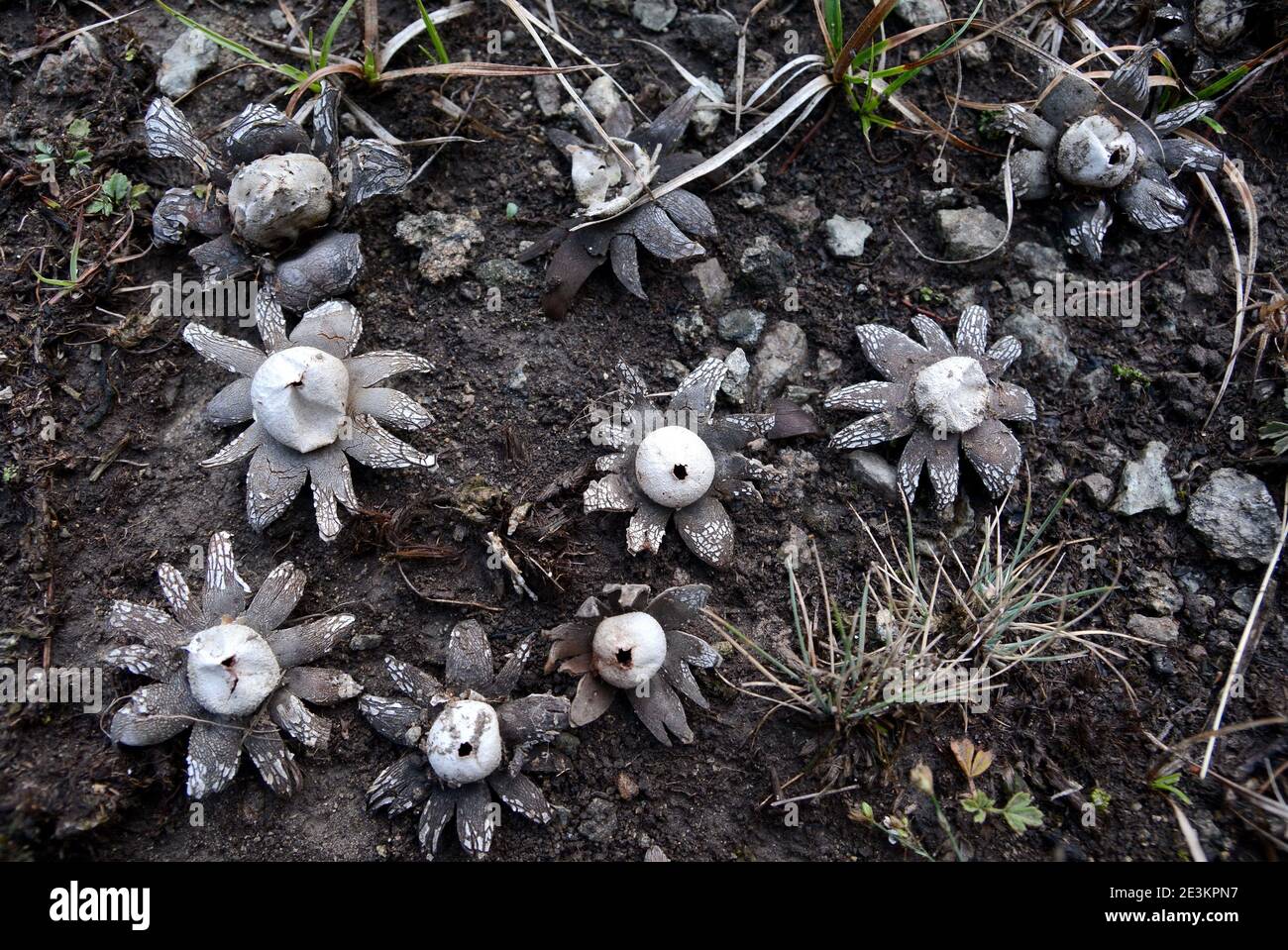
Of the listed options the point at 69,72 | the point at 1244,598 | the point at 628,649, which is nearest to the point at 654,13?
the point at 69,72

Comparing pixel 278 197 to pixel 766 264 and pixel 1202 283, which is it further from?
pixel 1202 283

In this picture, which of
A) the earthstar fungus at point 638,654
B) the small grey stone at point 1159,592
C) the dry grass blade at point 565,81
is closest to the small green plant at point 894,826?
the earthstar fungus at point 638,654

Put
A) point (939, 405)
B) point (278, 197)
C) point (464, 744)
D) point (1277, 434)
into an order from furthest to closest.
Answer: point (1277, 434) → point (939, 405) → point (278, 197) → point (464, 744)

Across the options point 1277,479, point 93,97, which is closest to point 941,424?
point 1277,479

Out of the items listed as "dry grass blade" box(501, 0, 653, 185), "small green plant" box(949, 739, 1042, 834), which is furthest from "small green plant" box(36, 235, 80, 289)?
"small green plant" box(949, 739, 1042, 834)

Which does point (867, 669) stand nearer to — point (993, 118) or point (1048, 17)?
point (993, 118)

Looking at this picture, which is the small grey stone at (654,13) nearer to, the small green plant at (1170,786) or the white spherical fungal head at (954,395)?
the white spherical fungal head at (954,395)
